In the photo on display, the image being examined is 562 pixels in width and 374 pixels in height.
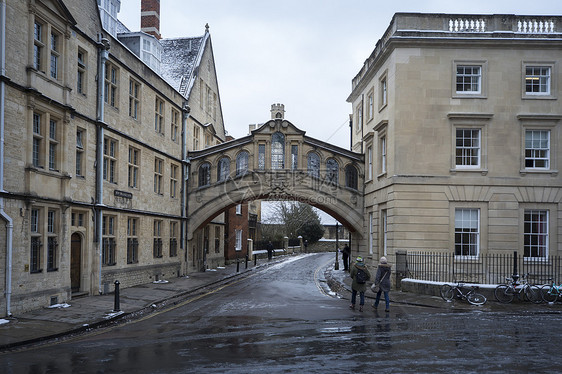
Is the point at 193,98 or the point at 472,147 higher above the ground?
the point at 193,98

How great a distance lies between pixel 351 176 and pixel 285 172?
145 inches

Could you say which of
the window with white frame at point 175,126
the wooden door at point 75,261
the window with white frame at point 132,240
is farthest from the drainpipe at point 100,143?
the window with white frame at point 175,126

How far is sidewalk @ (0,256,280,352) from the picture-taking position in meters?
12.9

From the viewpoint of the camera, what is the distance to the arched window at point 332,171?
31.2 meters

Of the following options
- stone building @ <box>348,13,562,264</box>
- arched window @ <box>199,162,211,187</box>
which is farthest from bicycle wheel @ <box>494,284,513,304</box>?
arched window @ <box>199,162,211,187</box>

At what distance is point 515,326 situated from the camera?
567 inches

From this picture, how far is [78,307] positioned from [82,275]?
3.16m

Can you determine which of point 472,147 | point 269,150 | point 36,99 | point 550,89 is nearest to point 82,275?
point 36,99

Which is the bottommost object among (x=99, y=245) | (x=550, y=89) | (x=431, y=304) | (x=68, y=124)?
(x=431, y=304)

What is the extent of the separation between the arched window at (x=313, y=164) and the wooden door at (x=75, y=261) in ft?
46.4

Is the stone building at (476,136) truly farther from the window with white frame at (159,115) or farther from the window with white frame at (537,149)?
the window with white frame at (159,115)

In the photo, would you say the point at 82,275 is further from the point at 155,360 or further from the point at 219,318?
the point at 155,360

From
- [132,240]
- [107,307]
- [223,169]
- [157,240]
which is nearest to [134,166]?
[132,240]

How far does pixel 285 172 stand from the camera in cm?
3117
